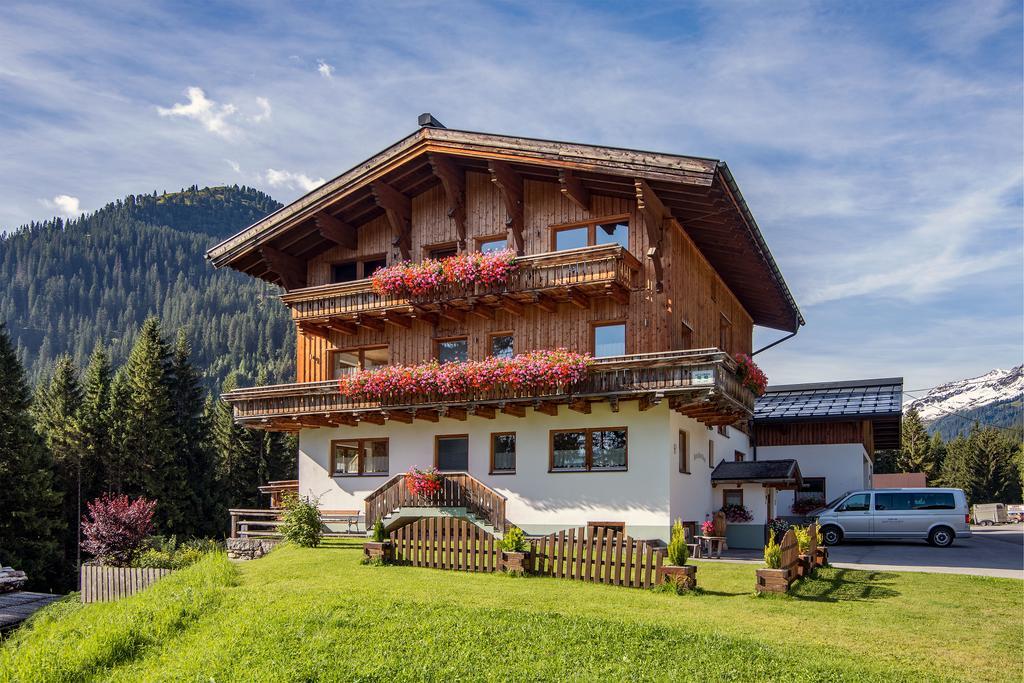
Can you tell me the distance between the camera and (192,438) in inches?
2405

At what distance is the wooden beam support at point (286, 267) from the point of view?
29.2m

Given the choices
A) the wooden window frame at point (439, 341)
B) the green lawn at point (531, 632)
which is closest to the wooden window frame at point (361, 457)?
the wooden window frame at point (439, 341)

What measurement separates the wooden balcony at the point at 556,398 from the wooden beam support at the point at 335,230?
496 cm

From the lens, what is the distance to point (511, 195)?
25828 mm

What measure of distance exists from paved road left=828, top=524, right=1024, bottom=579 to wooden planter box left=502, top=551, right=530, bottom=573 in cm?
783

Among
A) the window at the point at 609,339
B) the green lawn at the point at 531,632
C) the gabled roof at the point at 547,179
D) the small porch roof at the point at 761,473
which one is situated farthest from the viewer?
the small porch roof at the point at 761,473

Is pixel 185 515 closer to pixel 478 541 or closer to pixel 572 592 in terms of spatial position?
pixel 478 541

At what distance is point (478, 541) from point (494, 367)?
6.21 metres

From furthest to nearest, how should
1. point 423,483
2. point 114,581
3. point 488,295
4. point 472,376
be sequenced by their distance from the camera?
point 488,295 < point 472,376 < point 423,483 < point 114,581

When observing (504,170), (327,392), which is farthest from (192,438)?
(504,170)

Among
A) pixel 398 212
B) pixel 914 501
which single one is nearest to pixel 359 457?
pixel 398 212

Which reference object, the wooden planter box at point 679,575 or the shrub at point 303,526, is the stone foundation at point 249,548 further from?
the wooden planter box at point 679,575

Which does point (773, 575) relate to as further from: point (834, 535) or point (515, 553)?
point (834, 535)

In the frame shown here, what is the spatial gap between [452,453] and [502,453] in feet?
5.59
